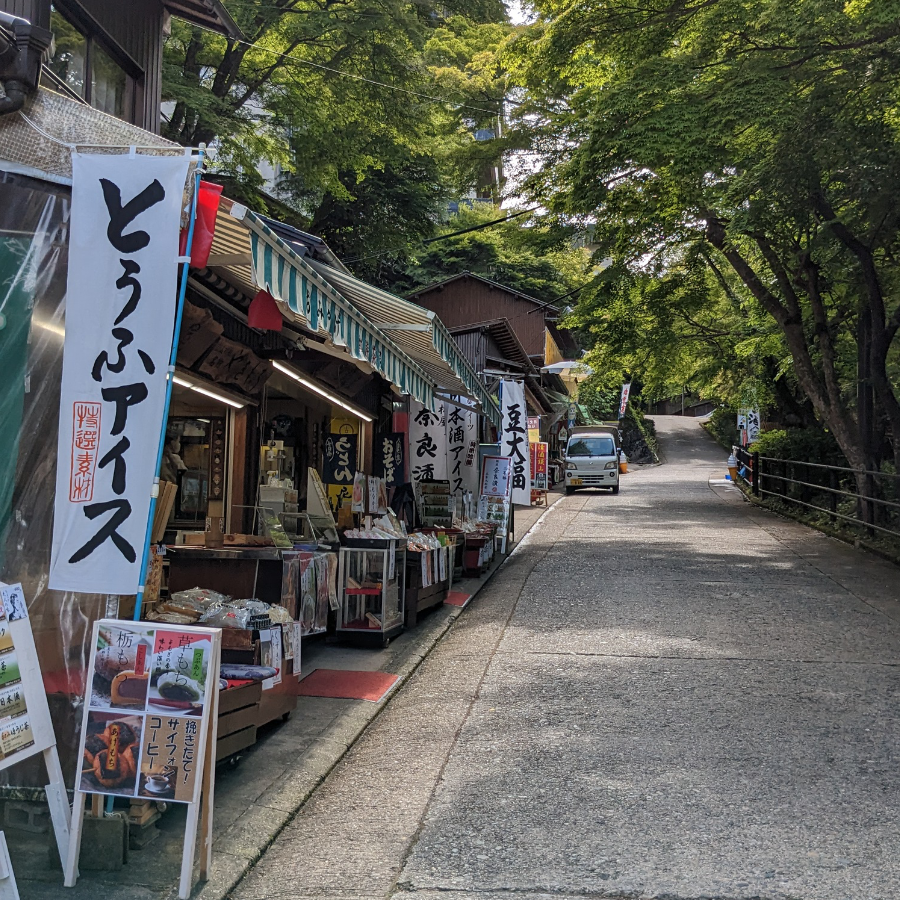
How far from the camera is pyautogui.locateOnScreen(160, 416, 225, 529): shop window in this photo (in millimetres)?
9641

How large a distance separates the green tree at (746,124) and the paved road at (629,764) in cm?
564

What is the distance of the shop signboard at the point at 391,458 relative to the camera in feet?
43.5

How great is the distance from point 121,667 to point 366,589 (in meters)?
4.95

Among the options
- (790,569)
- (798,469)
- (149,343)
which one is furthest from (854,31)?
(798,469)

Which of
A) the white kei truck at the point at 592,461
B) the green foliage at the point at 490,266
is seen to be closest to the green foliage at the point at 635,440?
the green foliage at the point at 490,266

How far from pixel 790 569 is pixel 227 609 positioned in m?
10.1

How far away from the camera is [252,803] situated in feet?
15.9

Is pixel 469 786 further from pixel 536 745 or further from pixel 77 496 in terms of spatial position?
pixel 77 496

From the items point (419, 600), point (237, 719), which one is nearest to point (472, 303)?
point (419, 600)

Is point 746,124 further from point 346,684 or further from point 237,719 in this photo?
point 237,719

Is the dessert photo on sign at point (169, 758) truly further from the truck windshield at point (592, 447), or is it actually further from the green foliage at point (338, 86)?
the truck windshield at point (592, 447)

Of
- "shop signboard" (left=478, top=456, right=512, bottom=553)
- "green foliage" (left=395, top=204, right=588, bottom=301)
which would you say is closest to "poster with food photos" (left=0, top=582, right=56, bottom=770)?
"shop signboard" (left=478, top=456, right=512, bottom=553)

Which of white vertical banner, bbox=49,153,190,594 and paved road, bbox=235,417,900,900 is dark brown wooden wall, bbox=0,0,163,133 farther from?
paved road, bbox=235,417,900,900

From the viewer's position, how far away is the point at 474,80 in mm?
18859
